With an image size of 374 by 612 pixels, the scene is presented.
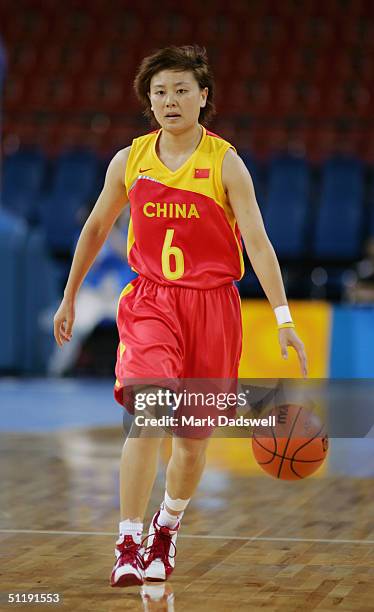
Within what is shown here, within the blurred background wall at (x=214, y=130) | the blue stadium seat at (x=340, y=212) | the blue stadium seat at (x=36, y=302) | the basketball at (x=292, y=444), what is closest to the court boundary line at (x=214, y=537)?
the basketball at (x=292, y=444)

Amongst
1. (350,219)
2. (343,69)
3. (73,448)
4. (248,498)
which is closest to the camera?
(248,498)

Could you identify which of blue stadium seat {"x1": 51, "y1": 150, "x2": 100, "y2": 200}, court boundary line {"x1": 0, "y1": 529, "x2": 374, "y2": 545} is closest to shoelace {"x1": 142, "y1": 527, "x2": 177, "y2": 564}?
court boundary line {"x1": 0, "y1": 529, "x2": 374, "y2": 545}

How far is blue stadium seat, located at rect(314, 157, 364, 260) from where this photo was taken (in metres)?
13.0

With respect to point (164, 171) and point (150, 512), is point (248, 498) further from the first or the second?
point (164, 171)

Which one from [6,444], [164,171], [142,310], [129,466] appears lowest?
[6,444]

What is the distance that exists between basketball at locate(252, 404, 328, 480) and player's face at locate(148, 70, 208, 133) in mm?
893

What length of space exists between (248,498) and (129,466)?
1.84m

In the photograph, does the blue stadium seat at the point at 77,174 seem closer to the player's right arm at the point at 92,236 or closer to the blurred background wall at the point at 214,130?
the blurred background wall at the point at 214,130

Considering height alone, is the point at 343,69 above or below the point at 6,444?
above

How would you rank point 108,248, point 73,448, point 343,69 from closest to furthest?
1. point 73,448
2. point 108,248
3. point 343,69

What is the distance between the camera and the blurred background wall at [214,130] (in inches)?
449

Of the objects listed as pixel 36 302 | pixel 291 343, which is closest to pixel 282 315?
pixel 291 343

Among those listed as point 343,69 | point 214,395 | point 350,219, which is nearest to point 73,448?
point 214,395

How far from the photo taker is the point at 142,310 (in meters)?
3.08
